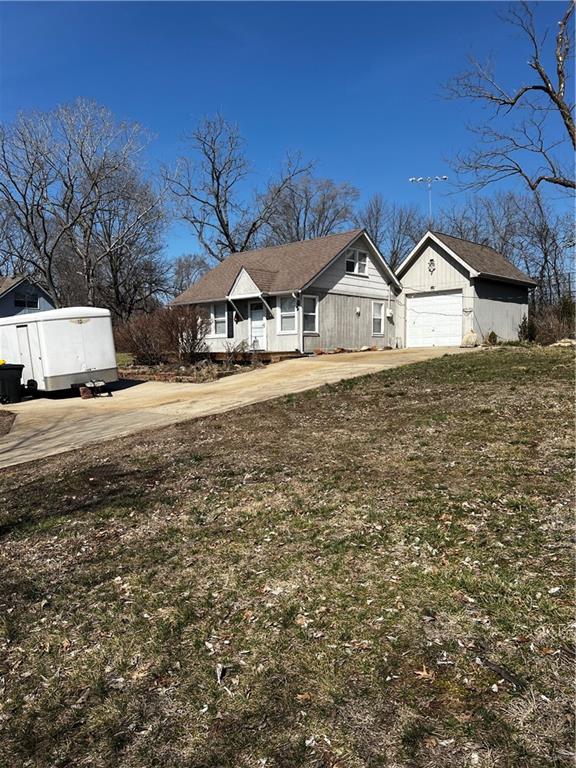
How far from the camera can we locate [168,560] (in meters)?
3.87

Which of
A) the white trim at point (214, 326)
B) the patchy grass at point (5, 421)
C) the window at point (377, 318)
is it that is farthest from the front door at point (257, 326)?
the patchy grass at point (5, 421)

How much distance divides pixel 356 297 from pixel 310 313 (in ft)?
8.66

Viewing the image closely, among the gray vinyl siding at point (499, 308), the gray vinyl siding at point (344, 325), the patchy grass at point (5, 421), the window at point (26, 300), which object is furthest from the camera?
the window at point (26, 300)

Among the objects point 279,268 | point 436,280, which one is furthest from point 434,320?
point 279,268

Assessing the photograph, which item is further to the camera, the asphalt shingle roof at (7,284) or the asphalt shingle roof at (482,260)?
the asphalt shingle roof at (7,284)

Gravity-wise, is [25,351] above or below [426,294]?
below

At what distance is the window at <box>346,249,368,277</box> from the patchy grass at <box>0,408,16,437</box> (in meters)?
13.1

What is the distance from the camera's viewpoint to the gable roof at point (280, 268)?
19.0 meters

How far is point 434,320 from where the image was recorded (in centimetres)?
2177

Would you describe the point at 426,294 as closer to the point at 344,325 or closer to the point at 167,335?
the point at 344,325

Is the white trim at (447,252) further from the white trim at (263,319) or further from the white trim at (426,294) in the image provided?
the white trim at (263,319)

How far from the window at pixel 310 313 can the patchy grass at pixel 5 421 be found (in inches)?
402

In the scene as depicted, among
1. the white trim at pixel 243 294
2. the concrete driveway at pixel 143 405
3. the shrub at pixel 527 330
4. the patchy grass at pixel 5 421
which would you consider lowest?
the patchy grass at pixel 5 421

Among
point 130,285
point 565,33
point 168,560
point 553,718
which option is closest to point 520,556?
point 553,718
